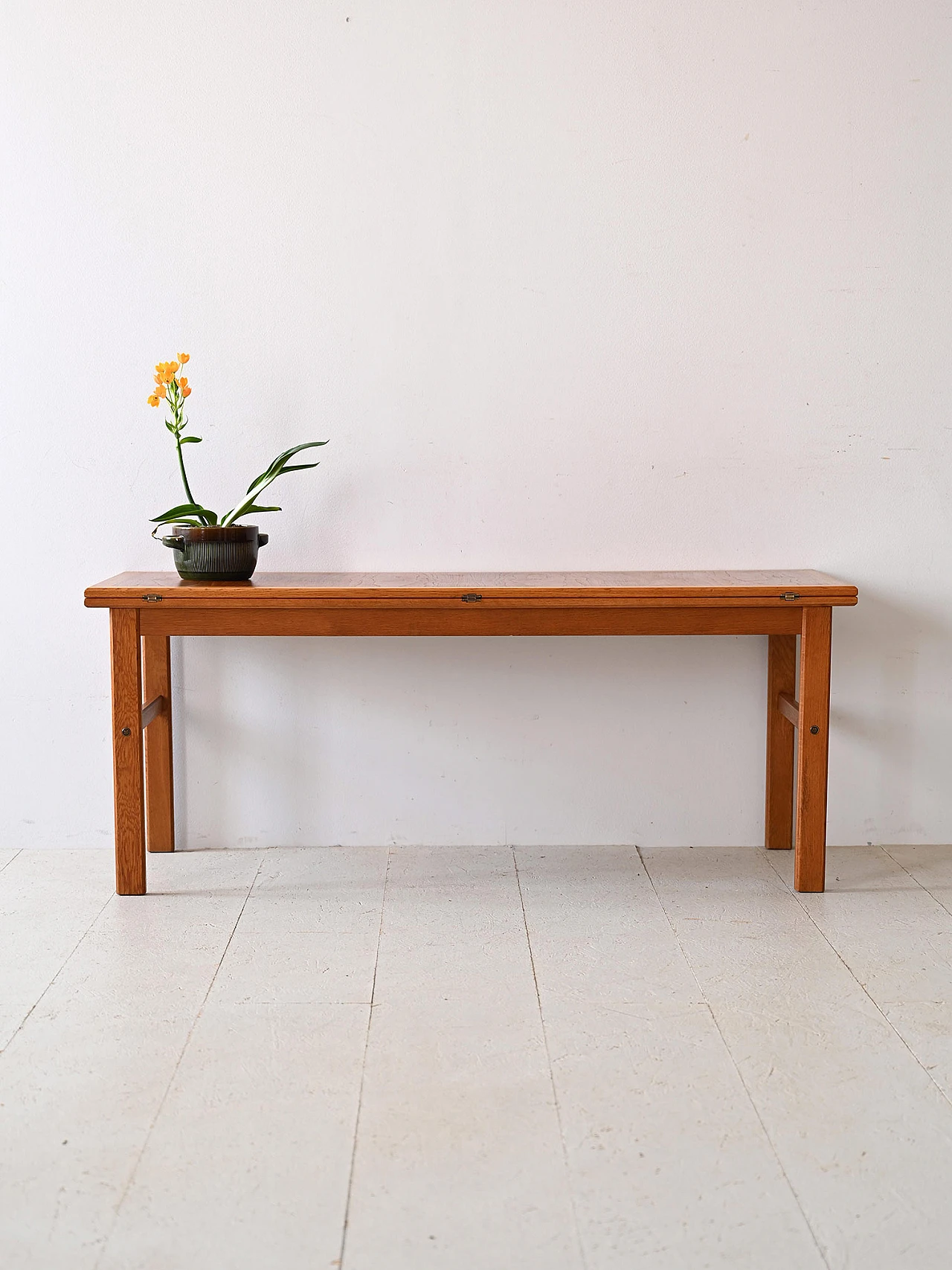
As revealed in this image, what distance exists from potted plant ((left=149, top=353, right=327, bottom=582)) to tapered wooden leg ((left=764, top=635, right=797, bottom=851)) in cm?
143

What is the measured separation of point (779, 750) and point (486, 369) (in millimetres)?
1353

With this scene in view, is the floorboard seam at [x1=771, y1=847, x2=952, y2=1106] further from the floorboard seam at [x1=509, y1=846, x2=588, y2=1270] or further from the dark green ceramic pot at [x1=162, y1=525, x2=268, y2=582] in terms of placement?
the dark green ceramic pot at [x1=162, y1=525, x2=268, y2=582]

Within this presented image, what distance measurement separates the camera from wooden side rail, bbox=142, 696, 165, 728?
303 cm

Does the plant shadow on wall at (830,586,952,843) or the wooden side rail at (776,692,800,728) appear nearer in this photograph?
the wooden side rail at (776,692,800,728)

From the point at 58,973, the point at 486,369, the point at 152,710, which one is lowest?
the point at 58,973

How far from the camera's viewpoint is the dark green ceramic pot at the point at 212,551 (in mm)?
2920

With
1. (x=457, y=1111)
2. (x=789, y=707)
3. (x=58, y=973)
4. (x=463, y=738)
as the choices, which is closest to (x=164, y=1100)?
(x=457, y=1111)

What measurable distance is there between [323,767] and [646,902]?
1.00 m

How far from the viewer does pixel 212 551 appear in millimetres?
2926

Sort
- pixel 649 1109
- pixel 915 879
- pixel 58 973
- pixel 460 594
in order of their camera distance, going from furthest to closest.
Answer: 1. pixel 915 879
2. pixel 460 594
3. pixel 58 973
4. pixel 649 1109

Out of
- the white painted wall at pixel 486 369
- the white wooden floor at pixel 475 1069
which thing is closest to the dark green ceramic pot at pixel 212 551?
the white painted wall at pixel 486 369

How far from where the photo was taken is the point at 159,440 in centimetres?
321

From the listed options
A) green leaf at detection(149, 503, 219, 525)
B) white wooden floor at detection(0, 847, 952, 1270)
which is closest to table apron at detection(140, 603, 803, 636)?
green leaf at detection(149, 503, 219, 525)

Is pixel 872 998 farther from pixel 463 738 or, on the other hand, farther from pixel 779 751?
pixel 463 738
